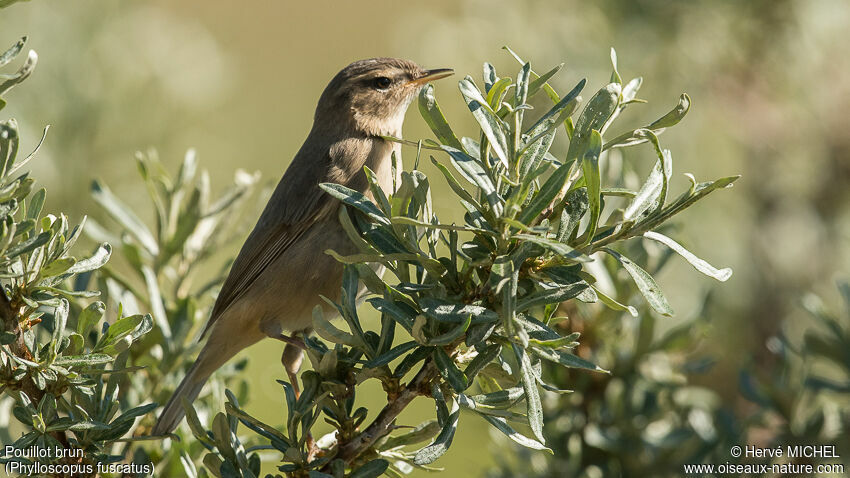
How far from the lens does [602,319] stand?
2.69m

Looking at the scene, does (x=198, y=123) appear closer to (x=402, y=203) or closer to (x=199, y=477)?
(x=199, y=477)

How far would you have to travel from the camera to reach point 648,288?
4.77ft

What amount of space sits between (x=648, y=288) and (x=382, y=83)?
266cm

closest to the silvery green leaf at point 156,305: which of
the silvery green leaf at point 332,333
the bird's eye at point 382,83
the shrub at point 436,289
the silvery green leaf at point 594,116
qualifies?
the shrub at point 436,289

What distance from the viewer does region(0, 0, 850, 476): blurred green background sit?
397 centimetres

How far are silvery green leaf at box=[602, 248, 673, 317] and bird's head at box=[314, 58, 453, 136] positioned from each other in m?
2.46

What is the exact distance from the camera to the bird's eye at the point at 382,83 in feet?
12.8

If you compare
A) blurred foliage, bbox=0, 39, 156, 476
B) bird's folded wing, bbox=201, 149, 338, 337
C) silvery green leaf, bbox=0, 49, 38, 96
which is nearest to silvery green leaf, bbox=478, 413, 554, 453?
blurred foliage, bbox=0, 39, 156, 476

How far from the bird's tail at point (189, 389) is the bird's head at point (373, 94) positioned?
4.75ft

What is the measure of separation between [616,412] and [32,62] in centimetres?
196

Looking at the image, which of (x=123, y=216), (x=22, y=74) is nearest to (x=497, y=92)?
(x=22, y=74)

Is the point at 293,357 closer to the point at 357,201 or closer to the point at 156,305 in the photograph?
the point at 156,305

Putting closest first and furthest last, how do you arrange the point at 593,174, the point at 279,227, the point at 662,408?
the point at 593,174, the point at 662,408, the point at 279,227

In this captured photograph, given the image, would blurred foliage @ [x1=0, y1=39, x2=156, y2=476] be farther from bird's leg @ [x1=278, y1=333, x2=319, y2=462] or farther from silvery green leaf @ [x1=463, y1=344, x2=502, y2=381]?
bird's leg @ [x1=278, y1=333, x2=319, y2=462]
